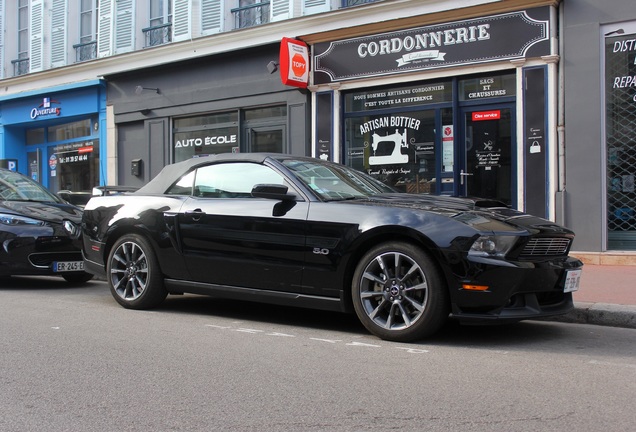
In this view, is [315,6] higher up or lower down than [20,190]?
higher up

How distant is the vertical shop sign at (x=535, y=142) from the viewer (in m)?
10.6

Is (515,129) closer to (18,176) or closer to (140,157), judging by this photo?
(18,176)

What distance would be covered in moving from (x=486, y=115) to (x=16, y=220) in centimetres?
755

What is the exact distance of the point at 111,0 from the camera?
56.7ft

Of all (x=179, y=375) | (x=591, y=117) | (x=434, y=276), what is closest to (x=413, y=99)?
(x=591, y=117)

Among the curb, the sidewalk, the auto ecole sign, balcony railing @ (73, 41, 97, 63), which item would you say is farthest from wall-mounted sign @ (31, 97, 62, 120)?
the curb

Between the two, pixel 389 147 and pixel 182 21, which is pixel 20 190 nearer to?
pixel 389 147

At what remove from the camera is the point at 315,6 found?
43.9ft

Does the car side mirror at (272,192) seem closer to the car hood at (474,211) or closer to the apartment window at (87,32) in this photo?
the car hood at (474,211)

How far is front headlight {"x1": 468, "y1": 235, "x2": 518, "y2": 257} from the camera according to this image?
495 cm

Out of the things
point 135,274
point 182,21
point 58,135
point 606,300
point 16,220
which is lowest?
point 606,300

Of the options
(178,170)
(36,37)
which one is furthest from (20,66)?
(178,170)

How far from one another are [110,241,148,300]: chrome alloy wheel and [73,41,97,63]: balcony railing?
500 inches

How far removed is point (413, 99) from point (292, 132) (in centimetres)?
271
